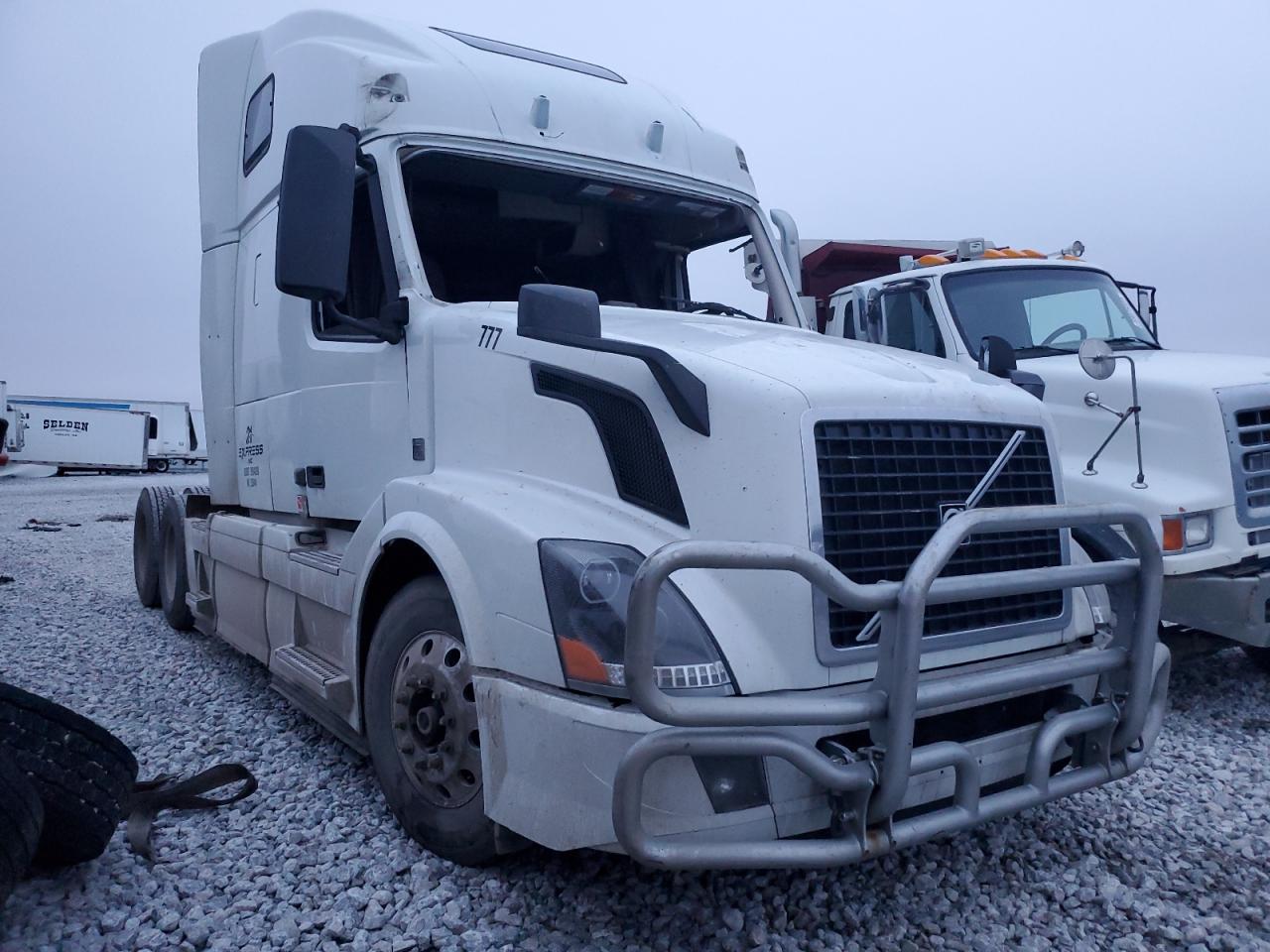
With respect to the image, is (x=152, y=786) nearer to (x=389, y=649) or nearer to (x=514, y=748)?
(x=389, y=649)

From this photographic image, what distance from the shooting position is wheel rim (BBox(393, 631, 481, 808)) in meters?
2.82

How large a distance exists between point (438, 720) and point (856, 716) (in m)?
1.37

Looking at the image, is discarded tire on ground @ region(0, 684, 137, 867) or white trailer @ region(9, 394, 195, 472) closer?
discarded tire on ground @ region(0, 684, 137, 867)

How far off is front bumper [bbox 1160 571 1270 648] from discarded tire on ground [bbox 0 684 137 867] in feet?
14.2

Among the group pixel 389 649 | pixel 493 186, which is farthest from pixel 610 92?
pixel 389 649

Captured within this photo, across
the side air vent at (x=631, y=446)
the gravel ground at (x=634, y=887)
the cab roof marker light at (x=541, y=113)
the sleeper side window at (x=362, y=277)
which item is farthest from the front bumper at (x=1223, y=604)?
the sleeper side window at (x=362, y=277)

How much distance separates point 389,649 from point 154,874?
3.25ft

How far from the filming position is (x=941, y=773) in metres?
2.50

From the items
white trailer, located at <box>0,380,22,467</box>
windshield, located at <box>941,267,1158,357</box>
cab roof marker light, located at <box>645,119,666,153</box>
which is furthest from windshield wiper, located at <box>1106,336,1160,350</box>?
white trailer, located at <box>0,380,22,467</box>

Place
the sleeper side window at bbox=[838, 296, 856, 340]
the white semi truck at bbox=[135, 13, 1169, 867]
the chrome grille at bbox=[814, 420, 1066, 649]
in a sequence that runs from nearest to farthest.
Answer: the white semi truck at bbox=[135, 13, 1169, 867] → the chrome grille at bbox=[814, 420, 1066, 649] → the sleeper side window at bbox=[838, 296, 856, 340]

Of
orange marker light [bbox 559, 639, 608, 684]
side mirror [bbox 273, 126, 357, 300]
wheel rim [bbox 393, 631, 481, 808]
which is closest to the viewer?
orange marker light [bbox 559, 639, 608, 684]

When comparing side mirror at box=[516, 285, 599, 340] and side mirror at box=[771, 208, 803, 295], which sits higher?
side mirror at box=[771, 208, 803, 295]

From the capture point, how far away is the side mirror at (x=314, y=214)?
123 inches

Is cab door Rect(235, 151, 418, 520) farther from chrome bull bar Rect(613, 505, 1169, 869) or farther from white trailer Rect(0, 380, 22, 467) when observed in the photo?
white trailer Rect(0, 380, 22, 467)
